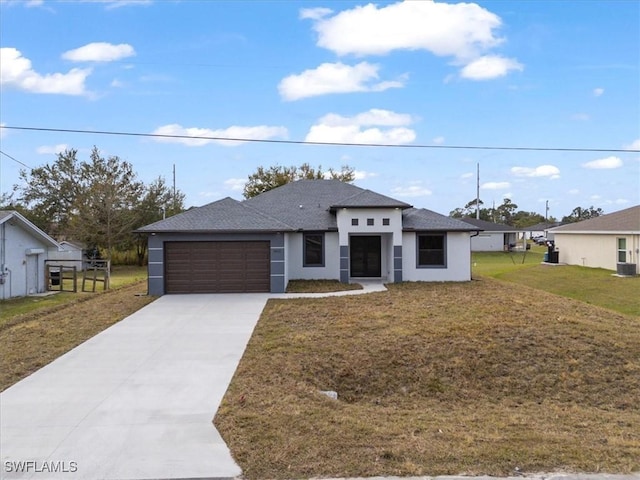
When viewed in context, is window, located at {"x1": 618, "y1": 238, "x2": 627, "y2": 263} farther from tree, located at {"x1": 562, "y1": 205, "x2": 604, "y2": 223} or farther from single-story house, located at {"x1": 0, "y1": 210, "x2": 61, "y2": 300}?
tree, located at {"x1": 562, "y1": 205, "x2": 604, "y2": 223}

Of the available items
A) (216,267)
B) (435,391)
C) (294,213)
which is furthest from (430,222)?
(435,391)

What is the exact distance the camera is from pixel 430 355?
9258 mm

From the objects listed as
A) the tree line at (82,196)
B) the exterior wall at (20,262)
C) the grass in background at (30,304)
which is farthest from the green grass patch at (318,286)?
the tree line at (82,196)

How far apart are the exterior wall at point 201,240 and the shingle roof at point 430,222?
5477 millimetres

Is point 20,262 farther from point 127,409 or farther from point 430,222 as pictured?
point 430,222

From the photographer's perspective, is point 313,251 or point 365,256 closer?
point 313,251

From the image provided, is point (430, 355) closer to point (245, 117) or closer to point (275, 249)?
point (275, 249)

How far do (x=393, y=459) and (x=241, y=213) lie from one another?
14448 millimetres

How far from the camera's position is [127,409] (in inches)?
254

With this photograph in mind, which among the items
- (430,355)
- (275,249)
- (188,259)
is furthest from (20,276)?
(430,355)

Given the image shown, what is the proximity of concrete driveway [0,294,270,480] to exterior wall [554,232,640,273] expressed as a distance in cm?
2179

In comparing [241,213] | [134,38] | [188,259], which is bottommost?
[188,259]

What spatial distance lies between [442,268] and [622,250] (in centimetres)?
1193

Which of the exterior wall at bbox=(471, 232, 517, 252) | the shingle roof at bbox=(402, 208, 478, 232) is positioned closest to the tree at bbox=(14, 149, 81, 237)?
the shingle roof at bbox=(402, 208, 478, 232)
